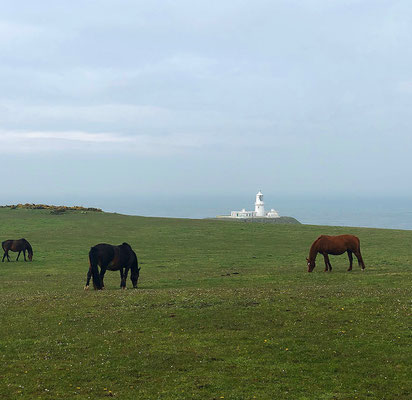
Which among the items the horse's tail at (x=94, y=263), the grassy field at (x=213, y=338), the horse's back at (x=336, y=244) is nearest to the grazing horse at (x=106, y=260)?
the horse's tail at (x=94, y=263)

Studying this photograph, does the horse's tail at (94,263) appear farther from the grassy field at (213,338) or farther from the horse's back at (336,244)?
the horse's back at (336,244)

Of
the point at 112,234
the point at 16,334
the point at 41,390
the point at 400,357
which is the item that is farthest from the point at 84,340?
the point at 112,234

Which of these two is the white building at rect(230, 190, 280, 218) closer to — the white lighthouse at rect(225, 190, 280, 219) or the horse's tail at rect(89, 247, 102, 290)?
the white lighthouse at rect(225, 190, 280, 219)

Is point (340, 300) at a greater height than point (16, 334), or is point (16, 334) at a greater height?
point (340, 300)

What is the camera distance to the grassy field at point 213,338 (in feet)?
35.4

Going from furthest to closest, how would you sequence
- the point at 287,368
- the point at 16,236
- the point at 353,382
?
the point at 16,236
the point at 287,368
the point at 353,382

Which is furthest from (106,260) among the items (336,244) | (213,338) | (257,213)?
(257,213)

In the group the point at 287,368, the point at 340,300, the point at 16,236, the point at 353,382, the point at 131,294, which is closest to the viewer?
the point at 353,382

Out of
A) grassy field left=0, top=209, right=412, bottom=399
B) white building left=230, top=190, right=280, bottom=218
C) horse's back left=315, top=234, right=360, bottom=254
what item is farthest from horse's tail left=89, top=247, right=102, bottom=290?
white building left=230, top=190, right=280, bottom=218

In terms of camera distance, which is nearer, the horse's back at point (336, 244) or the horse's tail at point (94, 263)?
the horse's tail at point (94, 263)

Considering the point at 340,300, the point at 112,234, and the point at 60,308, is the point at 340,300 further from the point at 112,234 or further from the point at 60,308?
the point at 112,234

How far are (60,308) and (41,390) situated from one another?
800cm

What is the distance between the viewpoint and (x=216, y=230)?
2383 inches

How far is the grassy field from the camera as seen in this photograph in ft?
35.4
